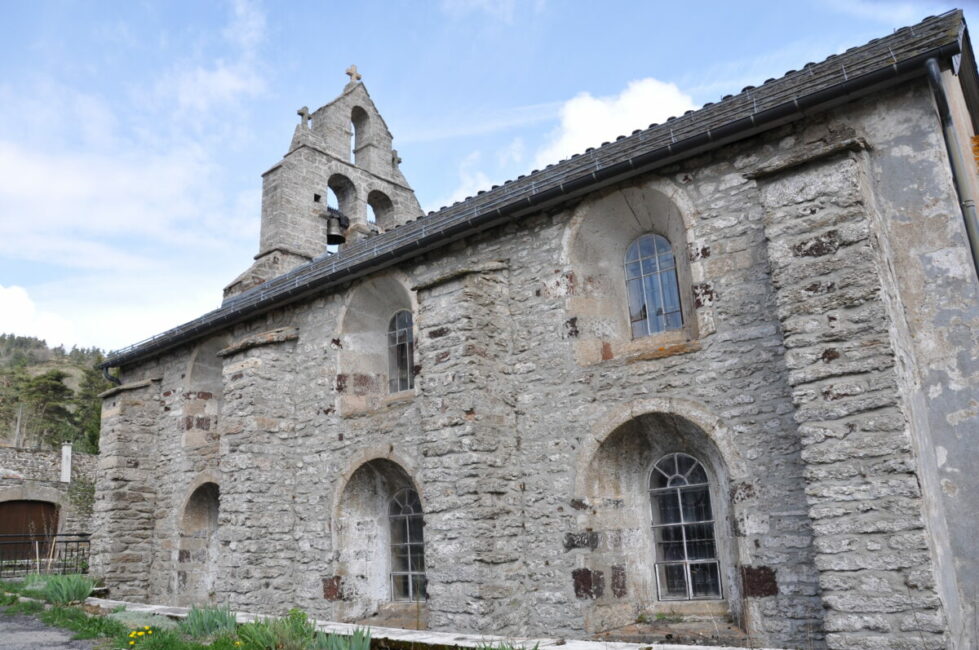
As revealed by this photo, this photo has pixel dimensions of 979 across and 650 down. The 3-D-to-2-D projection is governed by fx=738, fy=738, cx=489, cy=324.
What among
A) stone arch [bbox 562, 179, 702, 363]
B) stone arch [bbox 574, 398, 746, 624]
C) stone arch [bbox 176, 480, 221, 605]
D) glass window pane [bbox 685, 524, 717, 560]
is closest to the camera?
stone arch [bbox 574, 398, 746, 624]

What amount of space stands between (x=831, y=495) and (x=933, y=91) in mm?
3524

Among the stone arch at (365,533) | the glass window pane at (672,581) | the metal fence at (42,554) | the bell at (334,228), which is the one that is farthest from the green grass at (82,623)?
the bell at (334,228)

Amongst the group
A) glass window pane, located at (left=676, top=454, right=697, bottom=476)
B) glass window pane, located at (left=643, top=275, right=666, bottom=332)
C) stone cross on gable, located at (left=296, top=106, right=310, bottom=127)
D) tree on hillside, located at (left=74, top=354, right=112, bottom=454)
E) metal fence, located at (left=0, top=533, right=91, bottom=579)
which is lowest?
metal fence, located at (left=0, top=533, right=91, bottom=579)

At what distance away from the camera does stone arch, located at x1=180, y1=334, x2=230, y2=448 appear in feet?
41.5

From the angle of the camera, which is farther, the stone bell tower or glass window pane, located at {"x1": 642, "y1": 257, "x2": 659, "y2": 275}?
the stone bell tower

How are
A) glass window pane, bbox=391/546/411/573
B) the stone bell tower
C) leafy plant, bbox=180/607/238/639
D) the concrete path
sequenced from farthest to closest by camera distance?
the stone bell tower
glass window pane, bbox=391/546/411/573
the concrete path
leafy plant, bbox=180/607/238/639

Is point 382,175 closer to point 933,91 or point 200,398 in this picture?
point 200,398

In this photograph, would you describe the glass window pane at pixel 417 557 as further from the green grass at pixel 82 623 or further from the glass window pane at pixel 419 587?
the green grass at pixel 82 623

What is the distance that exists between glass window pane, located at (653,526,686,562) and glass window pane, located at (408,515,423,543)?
3348 millimetres

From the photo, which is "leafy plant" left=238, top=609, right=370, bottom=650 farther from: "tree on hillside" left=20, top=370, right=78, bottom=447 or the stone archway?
"tree on hillside" left=20, top=370, right=78, bottom=447

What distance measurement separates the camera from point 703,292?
6984mm

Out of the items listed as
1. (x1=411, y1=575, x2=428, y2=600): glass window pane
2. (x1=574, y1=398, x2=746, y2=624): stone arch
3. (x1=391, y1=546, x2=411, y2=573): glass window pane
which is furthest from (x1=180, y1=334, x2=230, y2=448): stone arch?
(x1=574, y1=398, x2=746, y2=624): stone arch

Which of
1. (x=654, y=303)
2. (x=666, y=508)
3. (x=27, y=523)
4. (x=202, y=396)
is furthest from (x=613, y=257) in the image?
(x=27, y=523)

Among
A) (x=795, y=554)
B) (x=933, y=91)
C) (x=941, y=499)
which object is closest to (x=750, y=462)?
(x=795, y=554)
